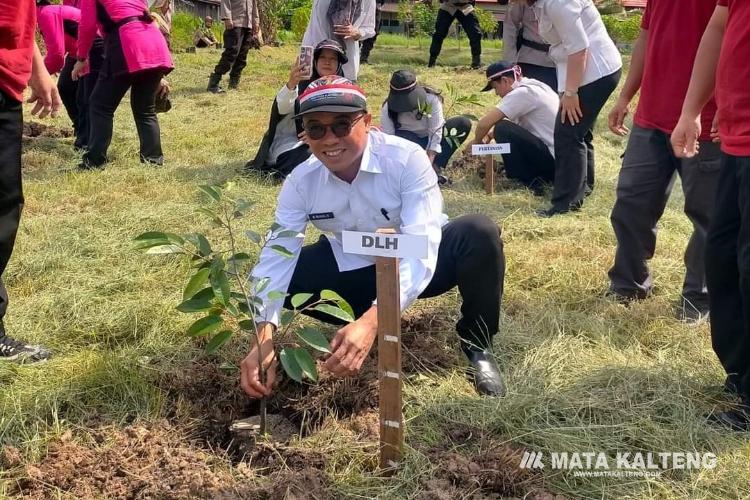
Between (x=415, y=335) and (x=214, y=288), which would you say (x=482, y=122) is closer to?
(x=415, y=335)

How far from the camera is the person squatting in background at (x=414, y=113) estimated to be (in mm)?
4715

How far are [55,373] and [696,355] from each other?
2348 millimetres

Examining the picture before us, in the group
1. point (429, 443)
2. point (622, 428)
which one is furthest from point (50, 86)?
point (622, 428)

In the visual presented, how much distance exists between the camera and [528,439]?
202cm

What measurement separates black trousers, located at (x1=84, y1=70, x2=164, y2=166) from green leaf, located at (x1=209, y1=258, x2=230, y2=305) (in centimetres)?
366

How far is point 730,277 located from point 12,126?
8.10 ft

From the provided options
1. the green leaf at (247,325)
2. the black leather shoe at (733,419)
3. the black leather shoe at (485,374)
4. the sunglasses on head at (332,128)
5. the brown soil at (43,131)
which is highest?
the sunglasses on head at (332,128)

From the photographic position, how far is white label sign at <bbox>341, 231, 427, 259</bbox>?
5.30 feet

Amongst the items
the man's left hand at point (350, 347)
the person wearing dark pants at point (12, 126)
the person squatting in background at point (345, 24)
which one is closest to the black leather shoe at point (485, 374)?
the man's left hand at point (350, 347)

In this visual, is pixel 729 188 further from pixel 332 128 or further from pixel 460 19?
pixel 460 19

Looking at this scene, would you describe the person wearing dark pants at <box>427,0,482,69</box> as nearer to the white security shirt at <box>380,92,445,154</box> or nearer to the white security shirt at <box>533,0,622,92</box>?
the white security shirt at <box>380,92,445,154</box>

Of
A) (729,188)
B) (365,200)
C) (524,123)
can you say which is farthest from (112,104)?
(729,188)

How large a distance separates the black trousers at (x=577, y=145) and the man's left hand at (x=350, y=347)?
9.10 feet

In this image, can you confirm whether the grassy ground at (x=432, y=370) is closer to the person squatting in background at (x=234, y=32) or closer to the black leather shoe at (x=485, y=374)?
the black leather shoe at (x=485, y=374)
